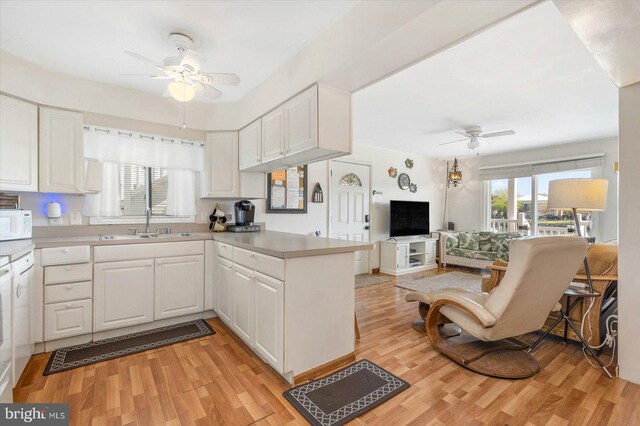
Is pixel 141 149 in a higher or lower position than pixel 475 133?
lower

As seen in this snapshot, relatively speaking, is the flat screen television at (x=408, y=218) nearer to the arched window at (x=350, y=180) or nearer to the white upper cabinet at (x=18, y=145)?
the arched window at (x=350, y=180)

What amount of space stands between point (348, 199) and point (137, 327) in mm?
3541

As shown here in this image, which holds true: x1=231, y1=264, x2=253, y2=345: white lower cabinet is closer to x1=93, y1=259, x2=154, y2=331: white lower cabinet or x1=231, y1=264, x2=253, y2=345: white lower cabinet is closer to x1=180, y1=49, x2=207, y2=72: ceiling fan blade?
x1=93, y1=259, x2=154, y2=331: white lower cabinet

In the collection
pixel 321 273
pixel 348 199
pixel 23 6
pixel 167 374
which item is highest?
pixel 23 6

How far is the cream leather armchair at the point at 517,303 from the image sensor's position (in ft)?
6.37

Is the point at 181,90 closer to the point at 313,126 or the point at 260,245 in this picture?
the point at 313,126

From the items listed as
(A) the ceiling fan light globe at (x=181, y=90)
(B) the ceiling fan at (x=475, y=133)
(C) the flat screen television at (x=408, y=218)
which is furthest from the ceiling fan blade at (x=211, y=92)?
(C) the flat screen television at (x=408, y=218)

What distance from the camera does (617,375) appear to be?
2.06 m

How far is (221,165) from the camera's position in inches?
140

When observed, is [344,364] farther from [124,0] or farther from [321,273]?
[124,0]

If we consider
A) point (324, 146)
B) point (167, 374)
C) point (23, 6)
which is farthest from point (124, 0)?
point (167, 374)

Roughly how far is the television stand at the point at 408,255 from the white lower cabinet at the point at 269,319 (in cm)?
363

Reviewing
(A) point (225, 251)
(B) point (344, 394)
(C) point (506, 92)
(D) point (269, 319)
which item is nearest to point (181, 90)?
(A) point (225, 251)

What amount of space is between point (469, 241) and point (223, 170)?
4855 millimetres
